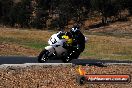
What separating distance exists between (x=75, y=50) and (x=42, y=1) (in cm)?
11273

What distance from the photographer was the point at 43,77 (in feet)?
49.9

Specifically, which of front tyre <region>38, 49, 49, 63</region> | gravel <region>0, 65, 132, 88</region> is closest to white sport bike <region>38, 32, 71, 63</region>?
front tyre <region>38, 49, 49, 63</region>

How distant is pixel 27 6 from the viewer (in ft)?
418

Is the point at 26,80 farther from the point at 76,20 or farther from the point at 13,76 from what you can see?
the point at 76,20

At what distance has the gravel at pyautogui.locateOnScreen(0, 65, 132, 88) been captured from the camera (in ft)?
46.3

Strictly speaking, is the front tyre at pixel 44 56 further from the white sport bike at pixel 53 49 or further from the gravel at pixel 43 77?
the gravel at pixel 43 77

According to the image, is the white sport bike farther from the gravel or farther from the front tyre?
the gravel

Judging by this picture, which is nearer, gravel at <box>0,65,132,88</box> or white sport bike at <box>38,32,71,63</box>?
gravel at <box>0,65,132,88</box>

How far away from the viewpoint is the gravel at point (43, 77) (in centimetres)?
1411

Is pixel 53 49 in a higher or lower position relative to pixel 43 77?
higher

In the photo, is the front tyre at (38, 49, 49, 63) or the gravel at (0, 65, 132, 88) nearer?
the gravel at (0, 65, 132, 88)

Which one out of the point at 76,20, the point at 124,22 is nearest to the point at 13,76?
the point at 124,22

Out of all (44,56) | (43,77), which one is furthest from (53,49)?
(43,77)

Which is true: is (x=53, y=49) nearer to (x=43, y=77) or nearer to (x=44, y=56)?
(x=44, y=56)
